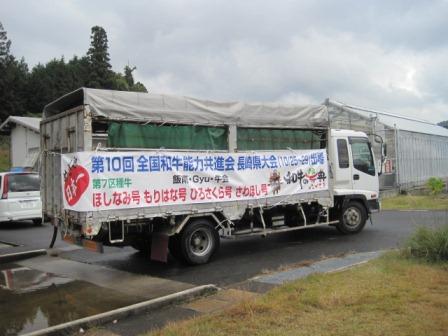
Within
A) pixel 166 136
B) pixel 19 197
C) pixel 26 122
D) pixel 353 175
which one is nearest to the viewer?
pixel 166 136

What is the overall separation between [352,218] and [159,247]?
5.31m

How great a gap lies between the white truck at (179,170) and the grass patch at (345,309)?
9.32 ft

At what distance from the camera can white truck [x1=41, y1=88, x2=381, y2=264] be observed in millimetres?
7879

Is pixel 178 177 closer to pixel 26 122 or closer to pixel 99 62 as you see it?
pixel 26 122

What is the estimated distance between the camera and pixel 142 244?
380 inches

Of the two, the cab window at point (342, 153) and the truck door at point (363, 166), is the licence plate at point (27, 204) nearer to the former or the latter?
the cab window at point (342, 153)

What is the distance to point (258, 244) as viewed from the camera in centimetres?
1116

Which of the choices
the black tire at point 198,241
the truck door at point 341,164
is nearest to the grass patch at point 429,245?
the black tire at point 198,241

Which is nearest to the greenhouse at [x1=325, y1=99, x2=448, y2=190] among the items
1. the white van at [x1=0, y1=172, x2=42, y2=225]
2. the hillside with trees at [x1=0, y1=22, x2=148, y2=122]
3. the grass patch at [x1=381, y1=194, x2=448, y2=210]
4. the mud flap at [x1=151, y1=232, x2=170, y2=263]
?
Answer: the grass patch at [x1=381, y1=194, x2=448, y2=210]

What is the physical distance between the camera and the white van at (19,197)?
15375 millimetres

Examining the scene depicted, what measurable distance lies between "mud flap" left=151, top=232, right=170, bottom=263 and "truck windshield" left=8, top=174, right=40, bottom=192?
843 cm

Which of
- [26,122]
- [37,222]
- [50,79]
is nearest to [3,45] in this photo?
[50,79]

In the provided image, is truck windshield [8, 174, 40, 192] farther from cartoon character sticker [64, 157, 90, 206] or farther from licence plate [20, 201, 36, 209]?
cartoon character sticker [64, 157, 90, 206]

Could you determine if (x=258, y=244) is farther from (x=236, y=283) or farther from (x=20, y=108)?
(x=20, y=108)
